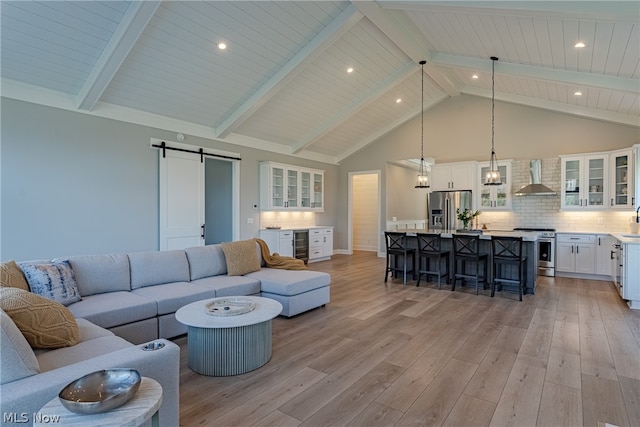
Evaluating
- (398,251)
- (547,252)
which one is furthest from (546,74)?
(398,251)

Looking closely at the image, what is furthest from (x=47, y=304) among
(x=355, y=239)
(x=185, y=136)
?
(x=355, y=239)

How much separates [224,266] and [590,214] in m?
7.07

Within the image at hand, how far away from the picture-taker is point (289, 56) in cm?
562

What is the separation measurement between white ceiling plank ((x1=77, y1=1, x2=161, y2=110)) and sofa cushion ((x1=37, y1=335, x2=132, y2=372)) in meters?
3.50

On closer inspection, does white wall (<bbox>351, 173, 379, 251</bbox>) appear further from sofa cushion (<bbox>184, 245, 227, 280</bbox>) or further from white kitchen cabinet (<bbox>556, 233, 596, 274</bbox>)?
sofa cushion (<bbox>184, 245, 227, 280</bbox>)

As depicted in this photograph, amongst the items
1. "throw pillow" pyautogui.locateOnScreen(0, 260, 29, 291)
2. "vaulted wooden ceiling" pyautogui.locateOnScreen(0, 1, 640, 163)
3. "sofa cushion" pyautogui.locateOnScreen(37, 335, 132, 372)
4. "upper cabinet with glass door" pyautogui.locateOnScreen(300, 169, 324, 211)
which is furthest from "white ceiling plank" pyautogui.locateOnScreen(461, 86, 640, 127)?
"throw pillow" pyautogui.locateOnScreen(0, 260, 29, 291)

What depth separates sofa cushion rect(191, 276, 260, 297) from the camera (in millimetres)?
3931

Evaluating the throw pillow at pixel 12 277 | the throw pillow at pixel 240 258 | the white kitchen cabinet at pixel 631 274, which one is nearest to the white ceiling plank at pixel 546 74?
the white kitchen cabinet at pixel 631 274

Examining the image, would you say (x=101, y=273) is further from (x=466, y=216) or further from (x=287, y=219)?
(x=466, y=216)

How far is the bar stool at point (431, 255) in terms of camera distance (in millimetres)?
5891

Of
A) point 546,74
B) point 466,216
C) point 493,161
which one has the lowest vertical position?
point 466,216

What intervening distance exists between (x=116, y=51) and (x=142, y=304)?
3.19 meters

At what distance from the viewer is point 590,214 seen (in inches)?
268

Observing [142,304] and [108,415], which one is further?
[142,304]
